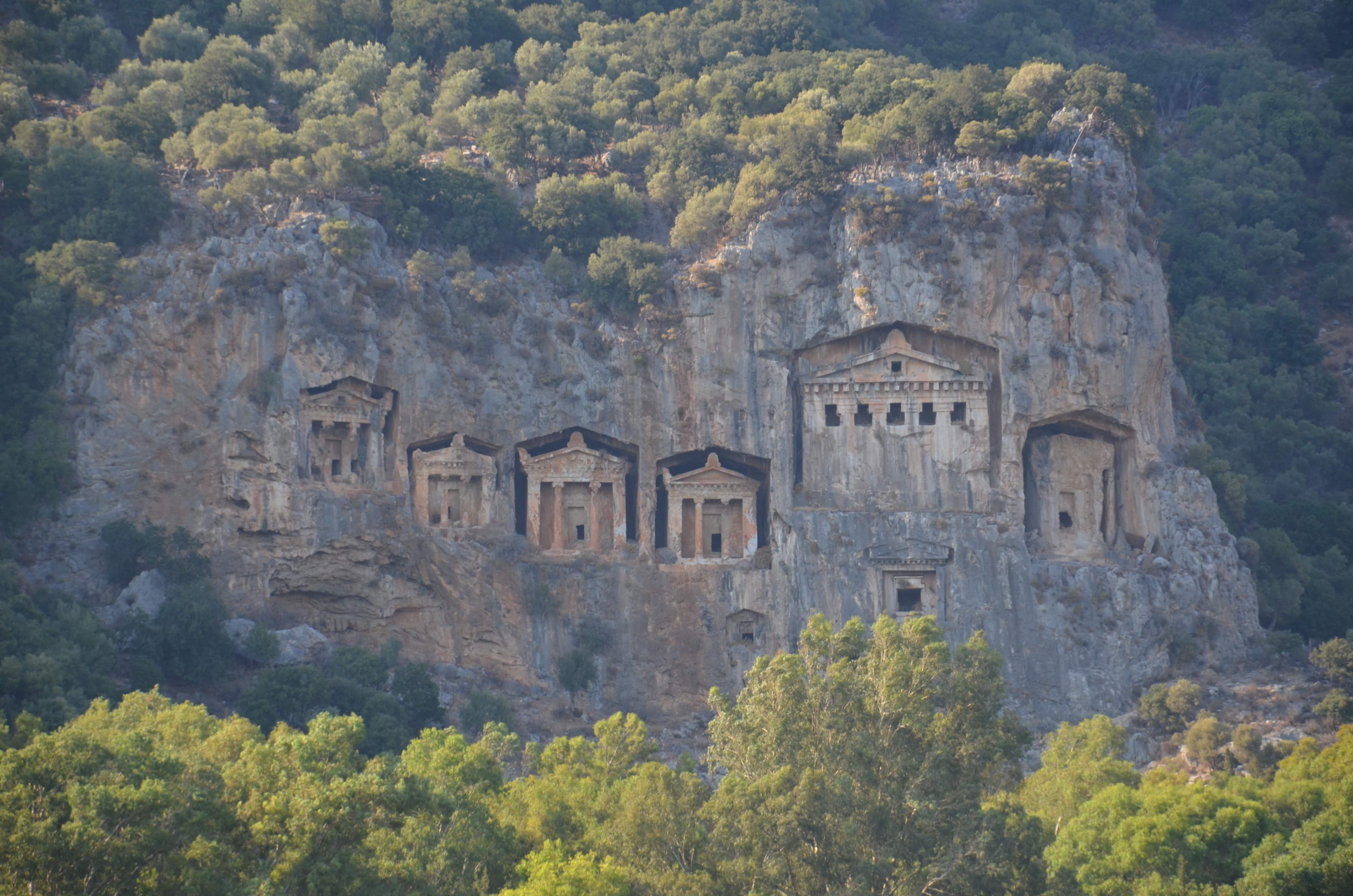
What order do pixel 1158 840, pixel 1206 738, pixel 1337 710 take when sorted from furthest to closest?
pixel 1337 710 → pixel 1206 738 → pixel 1158 840

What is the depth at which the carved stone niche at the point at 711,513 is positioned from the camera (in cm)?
4909

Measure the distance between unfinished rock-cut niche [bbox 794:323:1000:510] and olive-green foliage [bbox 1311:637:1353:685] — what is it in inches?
396

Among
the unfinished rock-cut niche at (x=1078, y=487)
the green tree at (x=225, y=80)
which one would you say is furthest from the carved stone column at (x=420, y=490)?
the unfinished rock-cut niche at (x=1078, y=487)

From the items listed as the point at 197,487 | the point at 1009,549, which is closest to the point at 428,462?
the point at 197,487

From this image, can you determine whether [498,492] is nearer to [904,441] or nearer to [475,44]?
[904,441]

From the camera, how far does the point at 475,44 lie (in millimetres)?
68250

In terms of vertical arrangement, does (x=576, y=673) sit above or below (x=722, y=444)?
below

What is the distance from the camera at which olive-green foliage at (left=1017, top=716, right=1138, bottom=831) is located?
35.0 meters

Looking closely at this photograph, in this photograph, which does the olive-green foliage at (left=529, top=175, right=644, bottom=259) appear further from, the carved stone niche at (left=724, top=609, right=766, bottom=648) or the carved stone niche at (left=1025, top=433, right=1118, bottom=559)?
the carved stone niche at (left=1025, top=433, right=1118, bottom=559)

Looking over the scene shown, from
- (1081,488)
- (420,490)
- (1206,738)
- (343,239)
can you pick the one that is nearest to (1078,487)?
(1081,488)

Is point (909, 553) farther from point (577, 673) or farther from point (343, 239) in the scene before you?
point (343, 239)

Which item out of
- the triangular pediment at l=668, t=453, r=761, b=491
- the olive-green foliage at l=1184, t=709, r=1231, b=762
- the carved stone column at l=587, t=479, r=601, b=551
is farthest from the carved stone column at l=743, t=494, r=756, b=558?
the olive-green foliage at l=1184, t=709, r=1231, b=762

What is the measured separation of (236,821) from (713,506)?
2533cm

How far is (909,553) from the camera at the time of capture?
47.1 metres
